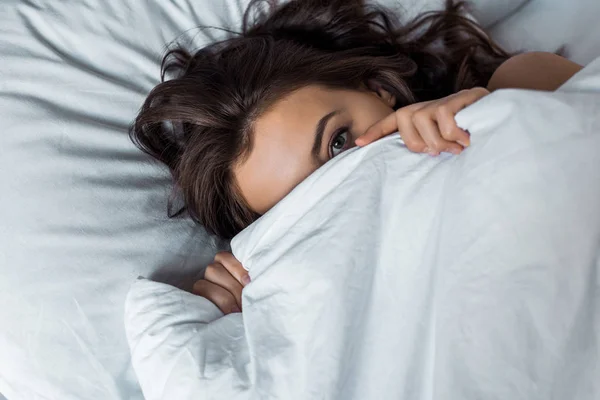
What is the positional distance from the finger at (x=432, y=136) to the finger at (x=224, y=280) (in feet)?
1.15

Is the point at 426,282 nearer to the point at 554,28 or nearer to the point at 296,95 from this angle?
the point at 296,95

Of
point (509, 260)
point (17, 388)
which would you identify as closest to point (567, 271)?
point (509, 260)

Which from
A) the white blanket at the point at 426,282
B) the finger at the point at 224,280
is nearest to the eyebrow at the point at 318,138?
the white blanket at the point at 426,282

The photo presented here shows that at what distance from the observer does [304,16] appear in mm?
1140

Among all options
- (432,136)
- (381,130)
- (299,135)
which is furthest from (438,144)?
(299,135)

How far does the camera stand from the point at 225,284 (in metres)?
0.89

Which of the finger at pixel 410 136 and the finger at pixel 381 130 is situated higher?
the finger at pixel 410 136

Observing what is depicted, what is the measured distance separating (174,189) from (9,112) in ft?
0.93

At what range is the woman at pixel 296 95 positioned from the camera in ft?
2.90

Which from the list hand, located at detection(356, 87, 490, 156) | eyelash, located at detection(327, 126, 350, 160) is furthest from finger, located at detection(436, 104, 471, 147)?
eyelash, located at detection(327, 126, 350, 160)

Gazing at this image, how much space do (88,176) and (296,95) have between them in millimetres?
352

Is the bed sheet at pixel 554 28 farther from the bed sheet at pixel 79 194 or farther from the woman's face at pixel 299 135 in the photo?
the bed sheet at pixel 79 194

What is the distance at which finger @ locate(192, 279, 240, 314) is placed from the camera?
87 cm

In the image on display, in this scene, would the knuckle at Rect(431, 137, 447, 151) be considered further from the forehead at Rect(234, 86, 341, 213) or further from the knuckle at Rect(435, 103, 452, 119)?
the forehead at Rect(234, 86, 341, 213)
